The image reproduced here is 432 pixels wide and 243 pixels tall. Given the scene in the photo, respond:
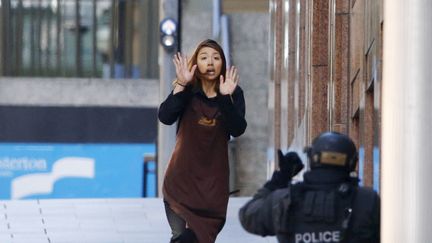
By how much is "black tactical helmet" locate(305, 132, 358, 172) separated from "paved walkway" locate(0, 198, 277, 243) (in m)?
5.85

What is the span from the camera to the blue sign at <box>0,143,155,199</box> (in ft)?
96.4

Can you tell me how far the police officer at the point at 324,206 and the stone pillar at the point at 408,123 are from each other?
47cm

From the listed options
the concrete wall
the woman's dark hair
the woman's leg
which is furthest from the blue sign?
the woman's dark hair

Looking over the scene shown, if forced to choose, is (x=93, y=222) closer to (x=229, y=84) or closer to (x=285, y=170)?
(x=229, y=84)

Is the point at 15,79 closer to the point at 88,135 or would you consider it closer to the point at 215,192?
the point at 88,135

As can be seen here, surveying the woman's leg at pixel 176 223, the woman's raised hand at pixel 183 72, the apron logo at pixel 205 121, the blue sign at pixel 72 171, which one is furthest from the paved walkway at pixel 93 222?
the blue sign at pixel 72 171

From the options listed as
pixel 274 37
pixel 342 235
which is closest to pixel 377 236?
pixel 342 235

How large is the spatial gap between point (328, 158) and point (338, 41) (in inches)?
264

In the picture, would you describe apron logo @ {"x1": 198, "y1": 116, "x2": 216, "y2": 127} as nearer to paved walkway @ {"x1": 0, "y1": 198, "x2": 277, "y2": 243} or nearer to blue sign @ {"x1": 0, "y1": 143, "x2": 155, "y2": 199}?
paved walkway @ {"x1": 0, "y1": 198, "x2": 277, "y2": 243}

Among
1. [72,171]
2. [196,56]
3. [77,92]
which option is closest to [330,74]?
[196,56]

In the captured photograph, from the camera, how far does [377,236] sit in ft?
21.5

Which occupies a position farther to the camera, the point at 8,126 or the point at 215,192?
the point at 8,126

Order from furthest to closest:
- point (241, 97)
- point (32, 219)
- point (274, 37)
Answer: point (274, 37) → point (32, 219) → point (241, 97)

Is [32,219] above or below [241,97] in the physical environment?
below
